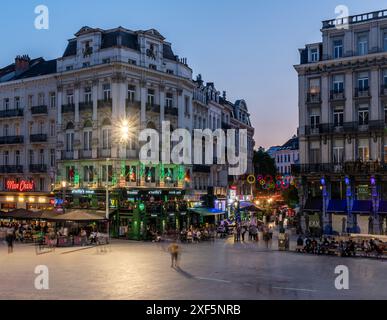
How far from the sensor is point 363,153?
142 ft

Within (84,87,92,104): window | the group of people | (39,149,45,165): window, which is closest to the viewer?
the group of people

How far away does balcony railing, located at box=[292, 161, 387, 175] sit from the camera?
137 ft

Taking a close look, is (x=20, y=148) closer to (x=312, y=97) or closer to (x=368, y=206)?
(x=312, y=97)

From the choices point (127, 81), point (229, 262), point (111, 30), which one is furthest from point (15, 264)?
point (111, 30)

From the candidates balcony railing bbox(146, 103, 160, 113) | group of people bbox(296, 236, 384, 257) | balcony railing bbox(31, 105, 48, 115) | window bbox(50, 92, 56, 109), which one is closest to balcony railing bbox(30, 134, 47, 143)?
balcony railing bbox(31, 105, 48, 115)

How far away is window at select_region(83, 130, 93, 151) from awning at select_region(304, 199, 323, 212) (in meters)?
19.8

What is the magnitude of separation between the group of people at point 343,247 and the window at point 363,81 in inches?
622

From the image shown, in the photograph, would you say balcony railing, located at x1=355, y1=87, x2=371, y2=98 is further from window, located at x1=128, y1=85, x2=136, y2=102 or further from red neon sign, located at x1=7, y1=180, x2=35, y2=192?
red neon sign, located at x1=7, y1=180, x2=35, y2=192

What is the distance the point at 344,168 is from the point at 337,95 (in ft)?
20.7

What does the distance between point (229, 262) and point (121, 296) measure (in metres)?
10.2

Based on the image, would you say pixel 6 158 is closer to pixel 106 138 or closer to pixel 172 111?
pixel 106 138

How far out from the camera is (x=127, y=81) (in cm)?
4550

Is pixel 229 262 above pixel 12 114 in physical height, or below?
below

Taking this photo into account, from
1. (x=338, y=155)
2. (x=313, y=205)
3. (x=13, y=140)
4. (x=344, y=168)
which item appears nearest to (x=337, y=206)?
(x=313, y=205)
